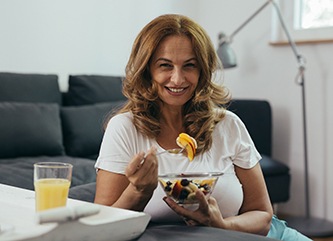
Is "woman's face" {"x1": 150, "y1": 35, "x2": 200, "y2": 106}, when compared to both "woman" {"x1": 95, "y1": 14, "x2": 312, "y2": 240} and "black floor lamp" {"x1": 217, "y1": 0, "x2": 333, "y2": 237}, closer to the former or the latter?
"woman" {"x1": 95, "y1": 14, "x2": 312, "y2": 240}

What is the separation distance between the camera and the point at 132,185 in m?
1.26

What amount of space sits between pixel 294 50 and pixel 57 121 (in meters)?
1.51

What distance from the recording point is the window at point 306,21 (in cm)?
350

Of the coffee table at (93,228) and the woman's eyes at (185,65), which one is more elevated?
the woman's eyes at (185,65)

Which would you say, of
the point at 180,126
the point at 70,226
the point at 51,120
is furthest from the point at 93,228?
the point at 51,120

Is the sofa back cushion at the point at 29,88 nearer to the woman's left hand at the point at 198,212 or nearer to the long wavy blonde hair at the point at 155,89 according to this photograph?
the long wavy blonde hair at the point at 155,89

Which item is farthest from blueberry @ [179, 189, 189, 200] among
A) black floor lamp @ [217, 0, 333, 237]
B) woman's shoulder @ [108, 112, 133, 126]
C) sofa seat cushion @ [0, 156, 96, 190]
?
black floor lamp @ [217, 0, 333, 237]

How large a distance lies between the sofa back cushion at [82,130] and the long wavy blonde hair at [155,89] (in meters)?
1.35

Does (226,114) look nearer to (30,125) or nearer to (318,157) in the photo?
(30,125)

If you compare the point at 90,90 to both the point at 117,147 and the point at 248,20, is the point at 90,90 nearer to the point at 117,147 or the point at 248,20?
the point at 248,20

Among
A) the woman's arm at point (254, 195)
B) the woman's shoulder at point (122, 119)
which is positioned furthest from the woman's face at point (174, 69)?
the woman's arm at point (254, 195)

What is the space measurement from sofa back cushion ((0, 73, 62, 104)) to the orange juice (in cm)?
184

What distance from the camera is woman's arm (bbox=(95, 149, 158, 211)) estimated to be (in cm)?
113

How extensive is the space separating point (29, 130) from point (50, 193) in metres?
1.74
